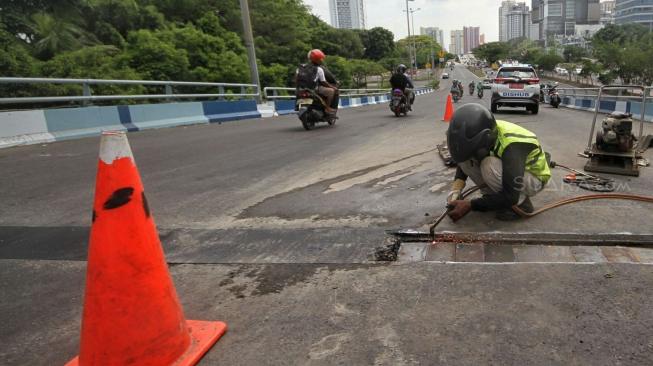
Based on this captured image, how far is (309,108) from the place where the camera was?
10.4m

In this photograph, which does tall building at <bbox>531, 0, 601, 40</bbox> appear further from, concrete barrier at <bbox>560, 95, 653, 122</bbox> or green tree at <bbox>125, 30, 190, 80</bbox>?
green tree at <bbox>125, 30, 190, 80</bbox>

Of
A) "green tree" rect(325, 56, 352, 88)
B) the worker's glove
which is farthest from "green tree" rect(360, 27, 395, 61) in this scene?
the worker's glove

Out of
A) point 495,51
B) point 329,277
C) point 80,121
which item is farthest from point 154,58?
point 495,51

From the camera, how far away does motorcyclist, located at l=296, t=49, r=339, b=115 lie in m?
10.2

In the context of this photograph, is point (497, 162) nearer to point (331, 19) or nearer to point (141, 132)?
point (141, 132)

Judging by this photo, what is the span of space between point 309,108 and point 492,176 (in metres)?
7.27

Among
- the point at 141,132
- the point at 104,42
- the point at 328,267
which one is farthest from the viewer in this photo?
the point at 104,42

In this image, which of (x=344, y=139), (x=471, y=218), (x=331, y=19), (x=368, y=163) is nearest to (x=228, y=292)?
(x=471, y=218)

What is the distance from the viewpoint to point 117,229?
1864mm

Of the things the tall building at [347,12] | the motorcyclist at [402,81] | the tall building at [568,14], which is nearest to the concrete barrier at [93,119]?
the motorcyclist at [402,81]

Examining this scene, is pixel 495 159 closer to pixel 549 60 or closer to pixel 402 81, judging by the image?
pixel 402 81

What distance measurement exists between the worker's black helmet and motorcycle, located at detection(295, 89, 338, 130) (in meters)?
7.07

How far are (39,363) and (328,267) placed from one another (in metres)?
1.55

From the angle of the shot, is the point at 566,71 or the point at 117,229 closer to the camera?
the point at 117,229
